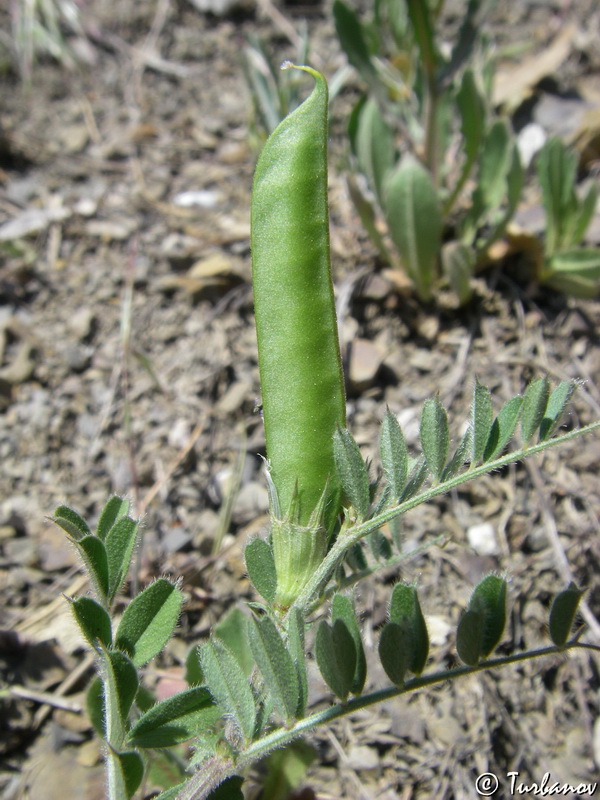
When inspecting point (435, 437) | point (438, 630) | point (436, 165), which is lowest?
point (438, 630)

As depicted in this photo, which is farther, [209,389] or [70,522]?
[209,389]

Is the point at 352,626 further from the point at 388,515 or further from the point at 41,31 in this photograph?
the point at 41,31

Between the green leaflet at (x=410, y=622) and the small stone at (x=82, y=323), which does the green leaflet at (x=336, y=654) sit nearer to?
the green leaflet at (x=410, y=622)

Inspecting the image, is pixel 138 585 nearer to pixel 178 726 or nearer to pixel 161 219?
pixel 178 726

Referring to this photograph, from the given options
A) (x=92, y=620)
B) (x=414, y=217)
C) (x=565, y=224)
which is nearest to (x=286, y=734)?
(x=92, y=620)

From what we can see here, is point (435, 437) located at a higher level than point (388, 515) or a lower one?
higher

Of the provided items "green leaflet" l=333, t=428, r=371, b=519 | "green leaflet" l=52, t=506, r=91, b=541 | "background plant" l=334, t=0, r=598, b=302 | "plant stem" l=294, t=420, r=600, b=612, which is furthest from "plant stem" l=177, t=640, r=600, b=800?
"background plant" l=334, t=0, r=598, b=302

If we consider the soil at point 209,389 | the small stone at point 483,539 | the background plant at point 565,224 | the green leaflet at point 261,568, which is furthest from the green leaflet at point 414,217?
the green leaflet at point 261,568
